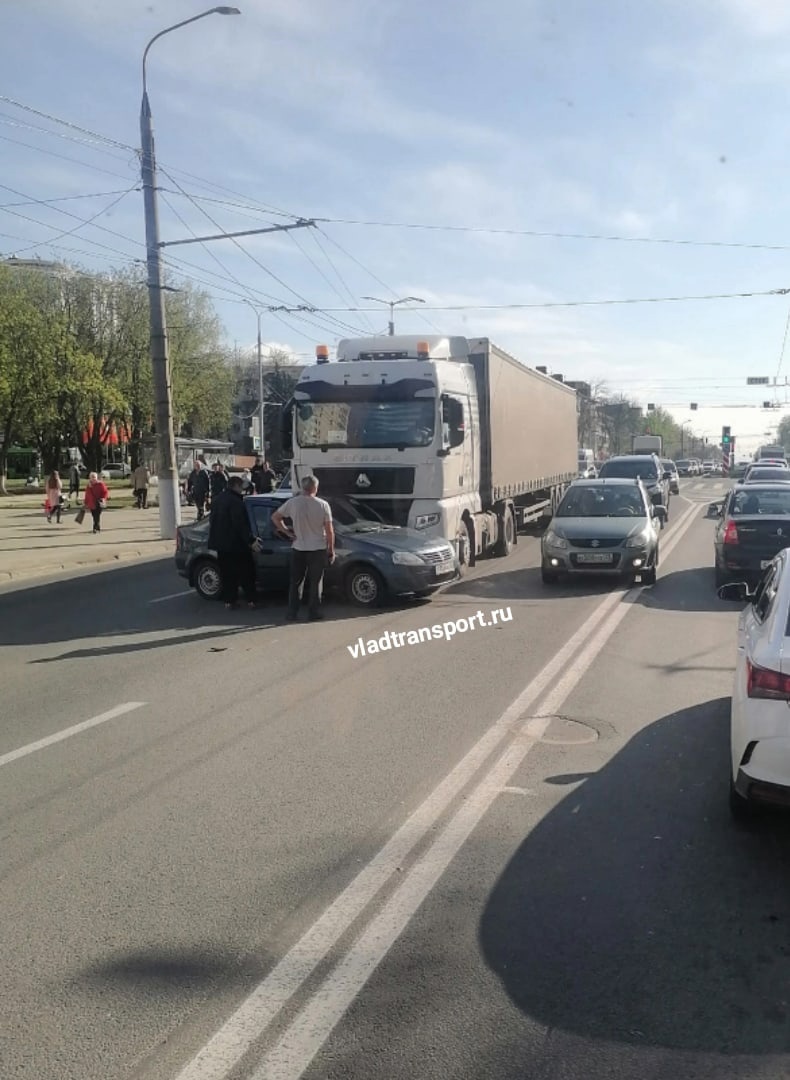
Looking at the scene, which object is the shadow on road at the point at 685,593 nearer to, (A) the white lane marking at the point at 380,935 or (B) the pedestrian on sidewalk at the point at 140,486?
(A) the white lane marking at the point at 380,935

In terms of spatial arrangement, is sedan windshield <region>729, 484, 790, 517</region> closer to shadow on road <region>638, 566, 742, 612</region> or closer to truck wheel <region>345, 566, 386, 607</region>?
shadow on road <region>638, 566, 742, 612</region>

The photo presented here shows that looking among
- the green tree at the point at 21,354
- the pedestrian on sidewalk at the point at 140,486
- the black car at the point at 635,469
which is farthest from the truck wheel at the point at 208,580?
the green tree at the point at 21,354

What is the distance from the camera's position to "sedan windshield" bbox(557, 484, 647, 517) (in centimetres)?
1452

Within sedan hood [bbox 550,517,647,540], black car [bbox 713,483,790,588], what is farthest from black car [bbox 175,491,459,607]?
black car [bbox 713,483,790,588]

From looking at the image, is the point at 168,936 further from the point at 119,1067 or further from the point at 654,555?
the point at 654,555

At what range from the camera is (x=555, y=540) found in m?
13.6

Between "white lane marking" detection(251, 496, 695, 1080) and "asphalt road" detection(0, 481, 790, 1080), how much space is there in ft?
0.04

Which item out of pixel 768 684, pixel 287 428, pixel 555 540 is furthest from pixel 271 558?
pixel 768 684

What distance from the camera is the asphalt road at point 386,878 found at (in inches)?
120

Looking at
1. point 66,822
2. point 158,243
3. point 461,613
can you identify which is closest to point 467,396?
point 461,613

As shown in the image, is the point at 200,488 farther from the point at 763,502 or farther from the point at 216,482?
the point at 763,502

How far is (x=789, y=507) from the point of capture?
13297 millimetres

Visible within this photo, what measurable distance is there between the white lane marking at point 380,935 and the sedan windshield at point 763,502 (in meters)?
7.91

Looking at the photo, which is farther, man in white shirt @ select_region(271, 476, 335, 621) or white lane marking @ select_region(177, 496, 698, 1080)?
man in white shirt @ select_region(271, 476, 335, 621)
